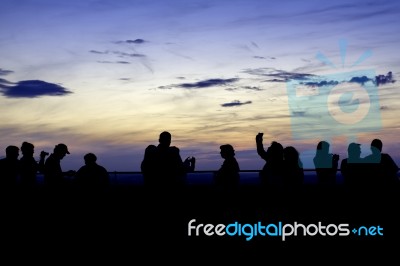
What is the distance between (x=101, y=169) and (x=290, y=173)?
9.49 feet

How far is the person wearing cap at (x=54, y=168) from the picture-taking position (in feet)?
30.1

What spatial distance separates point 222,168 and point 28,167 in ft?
10.9

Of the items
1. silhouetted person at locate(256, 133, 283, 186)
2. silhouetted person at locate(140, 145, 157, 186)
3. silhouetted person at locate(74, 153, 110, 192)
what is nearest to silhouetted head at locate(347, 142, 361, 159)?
silhouetted person at locate(256, 133, 283, 186)

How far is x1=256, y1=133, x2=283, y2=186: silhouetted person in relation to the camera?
7922 millimetres

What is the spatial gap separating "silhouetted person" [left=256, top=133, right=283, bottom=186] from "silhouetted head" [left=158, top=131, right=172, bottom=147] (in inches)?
54.1

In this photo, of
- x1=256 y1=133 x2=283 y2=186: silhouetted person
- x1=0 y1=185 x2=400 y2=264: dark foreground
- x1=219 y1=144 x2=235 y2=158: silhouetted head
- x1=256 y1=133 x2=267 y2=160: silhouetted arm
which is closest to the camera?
x1=0 y1=185 x2=400 y2=264: dark foreground

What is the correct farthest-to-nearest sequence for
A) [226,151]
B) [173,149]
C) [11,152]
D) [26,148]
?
[26,148] < [226,151] < [11,152] < [173,149]

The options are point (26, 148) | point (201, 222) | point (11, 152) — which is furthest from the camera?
point (26, 148)

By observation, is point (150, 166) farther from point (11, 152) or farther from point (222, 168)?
point (11, 152)

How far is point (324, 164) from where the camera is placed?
903cm

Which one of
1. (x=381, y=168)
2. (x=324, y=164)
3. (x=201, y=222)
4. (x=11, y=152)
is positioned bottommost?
(x=201, y=222)

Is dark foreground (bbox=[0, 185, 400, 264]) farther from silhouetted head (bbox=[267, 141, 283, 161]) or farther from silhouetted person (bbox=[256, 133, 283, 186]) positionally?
silhouetted head (bbox=[267, 141, 283, 161])

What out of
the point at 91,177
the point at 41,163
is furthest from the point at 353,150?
the point at 41,163

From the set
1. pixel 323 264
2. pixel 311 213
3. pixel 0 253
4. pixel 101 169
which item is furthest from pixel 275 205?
pixel 0 253
